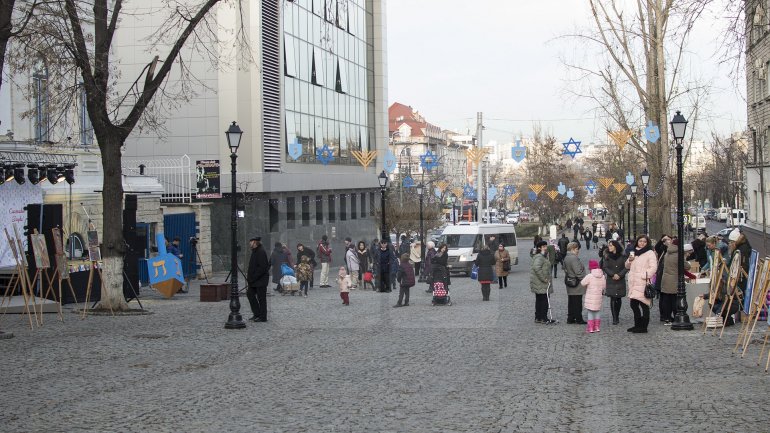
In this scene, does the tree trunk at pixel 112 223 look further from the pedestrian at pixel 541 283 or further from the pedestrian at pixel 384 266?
the pedestrian at pixel 384 266

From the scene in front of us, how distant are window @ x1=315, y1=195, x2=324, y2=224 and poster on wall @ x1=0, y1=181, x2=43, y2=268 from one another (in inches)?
1006

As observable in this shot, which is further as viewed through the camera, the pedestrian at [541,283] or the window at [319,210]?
the window at [319,210]

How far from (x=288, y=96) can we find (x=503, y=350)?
34.3m

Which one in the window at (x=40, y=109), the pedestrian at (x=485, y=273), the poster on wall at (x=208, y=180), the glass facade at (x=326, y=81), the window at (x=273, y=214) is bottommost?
the pedestrian at (x=485, y=273)

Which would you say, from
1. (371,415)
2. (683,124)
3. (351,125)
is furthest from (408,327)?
(351,125)

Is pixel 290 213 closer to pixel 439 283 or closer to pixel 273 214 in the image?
pixel 273 214

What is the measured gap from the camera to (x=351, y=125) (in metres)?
58.2

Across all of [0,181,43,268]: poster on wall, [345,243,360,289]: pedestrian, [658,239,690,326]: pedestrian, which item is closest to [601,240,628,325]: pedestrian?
[658,239,690,326]: pedestrian

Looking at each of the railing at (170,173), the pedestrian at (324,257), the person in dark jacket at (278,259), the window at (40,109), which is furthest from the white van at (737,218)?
the window at (40,109)

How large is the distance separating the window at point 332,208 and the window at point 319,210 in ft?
3.60

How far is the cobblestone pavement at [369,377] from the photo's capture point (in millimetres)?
9828

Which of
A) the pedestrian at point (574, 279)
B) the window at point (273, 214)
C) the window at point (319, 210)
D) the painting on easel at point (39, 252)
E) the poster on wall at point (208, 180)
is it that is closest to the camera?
the pedestrian at point (574, 279)

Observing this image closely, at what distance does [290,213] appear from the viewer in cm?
4716

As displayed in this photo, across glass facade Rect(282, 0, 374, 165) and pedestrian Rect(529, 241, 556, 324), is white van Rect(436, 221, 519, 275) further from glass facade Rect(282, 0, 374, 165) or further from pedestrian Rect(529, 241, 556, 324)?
pedestrian Rect(529, 241, 556, 324)
